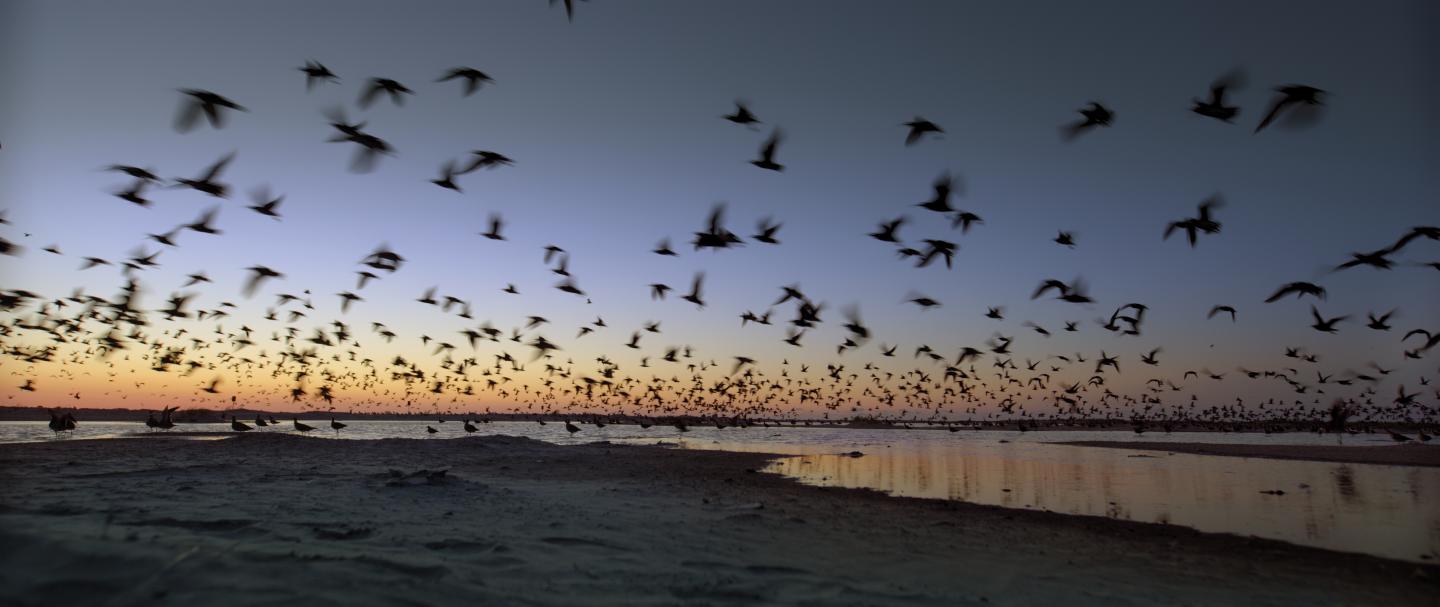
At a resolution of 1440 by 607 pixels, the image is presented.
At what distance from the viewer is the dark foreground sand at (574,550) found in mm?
6691

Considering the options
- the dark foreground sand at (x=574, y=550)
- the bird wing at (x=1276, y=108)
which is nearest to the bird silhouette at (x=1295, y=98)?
the bird wing at (x=1276, y=108)

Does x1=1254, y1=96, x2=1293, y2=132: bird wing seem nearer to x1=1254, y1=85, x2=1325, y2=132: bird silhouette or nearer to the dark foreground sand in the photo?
x1=1254, y1=85, x2=1325, y2=132: bird silhouette

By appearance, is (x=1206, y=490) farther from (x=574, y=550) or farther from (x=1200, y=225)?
(x=574, y=550)

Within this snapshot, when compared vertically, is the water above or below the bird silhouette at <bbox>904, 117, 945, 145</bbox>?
below

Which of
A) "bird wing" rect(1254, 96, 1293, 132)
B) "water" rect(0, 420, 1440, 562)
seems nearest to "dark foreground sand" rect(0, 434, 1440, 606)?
"water" rect(0, 420, 1440, 562)

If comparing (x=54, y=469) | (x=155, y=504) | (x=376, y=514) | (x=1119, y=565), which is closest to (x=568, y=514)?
(x=376, y=514)

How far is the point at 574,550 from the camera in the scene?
965cm

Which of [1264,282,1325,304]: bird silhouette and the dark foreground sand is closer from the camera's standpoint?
the dark foreground sand

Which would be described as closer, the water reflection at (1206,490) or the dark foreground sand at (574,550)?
the dark foreground sand at (574,550)

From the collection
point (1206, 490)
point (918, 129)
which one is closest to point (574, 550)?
point (918, 129)

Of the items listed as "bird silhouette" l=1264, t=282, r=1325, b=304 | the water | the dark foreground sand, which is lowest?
the dark foreground sand

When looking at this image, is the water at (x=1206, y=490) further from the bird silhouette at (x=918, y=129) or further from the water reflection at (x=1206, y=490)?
the bird silhouette at (x=918, y=129)

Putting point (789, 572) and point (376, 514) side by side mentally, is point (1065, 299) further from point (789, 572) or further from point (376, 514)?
point (376, 514)

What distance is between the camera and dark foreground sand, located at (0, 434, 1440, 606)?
6691 mm
